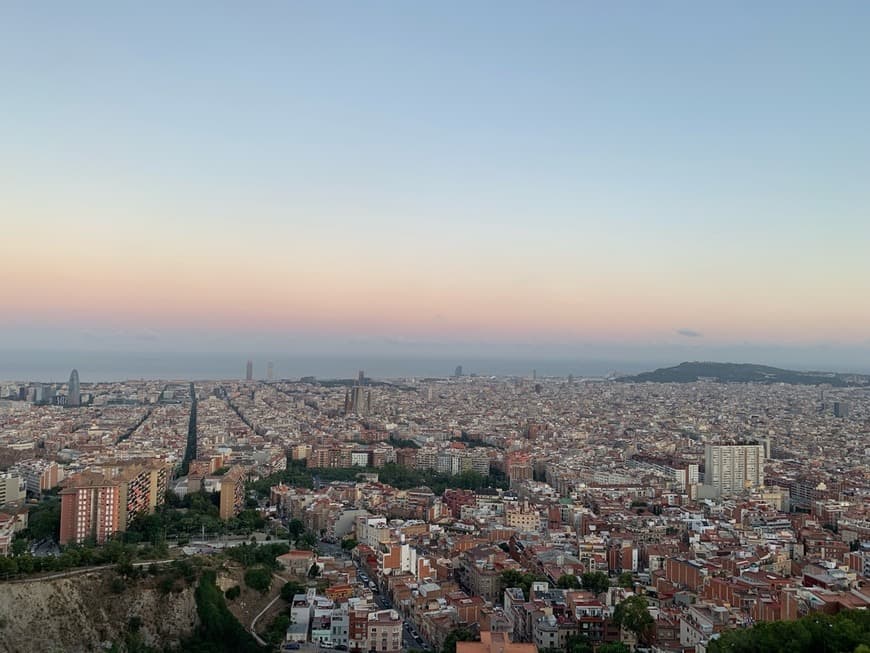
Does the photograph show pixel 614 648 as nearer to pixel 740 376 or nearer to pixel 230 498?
pixel 230 498

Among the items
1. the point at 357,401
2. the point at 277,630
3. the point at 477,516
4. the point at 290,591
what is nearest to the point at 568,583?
the point at 290,591

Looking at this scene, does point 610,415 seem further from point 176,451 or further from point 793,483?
point 176,451

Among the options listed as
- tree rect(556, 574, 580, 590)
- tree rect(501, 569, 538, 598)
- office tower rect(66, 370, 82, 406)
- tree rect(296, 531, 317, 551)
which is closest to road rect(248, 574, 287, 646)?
tree rect(296, 531, 317, 551)

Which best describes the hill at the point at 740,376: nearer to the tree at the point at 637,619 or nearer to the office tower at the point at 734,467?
the office tower at the point at 734,467

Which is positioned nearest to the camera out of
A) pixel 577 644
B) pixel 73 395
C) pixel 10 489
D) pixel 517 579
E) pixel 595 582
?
pixel 577 644

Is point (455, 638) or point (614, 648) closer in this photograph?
point (614, 648)

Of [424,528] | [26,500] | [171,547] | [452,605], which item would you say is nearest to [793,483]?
[424,528]
